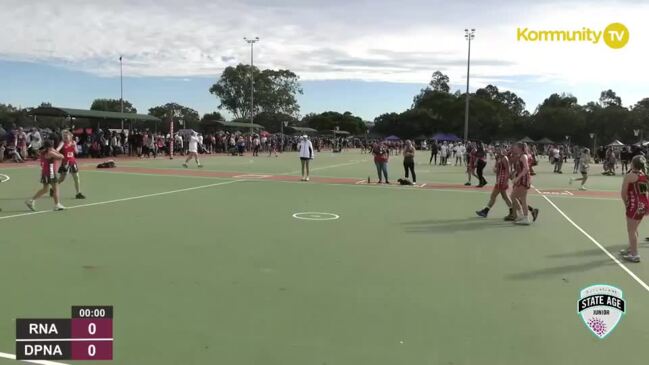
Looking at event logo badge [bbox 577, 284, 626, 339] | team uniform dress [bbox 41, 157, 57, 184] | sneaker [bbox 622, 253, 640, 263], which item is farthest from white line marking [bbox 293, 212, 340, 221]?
event logo badge [bbox 577, 284, 626, 339]

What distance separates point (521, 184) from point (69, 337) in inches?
367

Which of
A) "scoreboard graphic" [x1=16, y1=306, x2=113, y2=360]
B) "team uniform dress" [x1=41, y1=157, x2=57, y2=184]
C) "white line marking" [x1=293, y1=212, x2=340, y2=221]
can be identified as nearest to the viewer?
"scoreboard graphic" [x1=16, y1=306, x2=113, y2=360]

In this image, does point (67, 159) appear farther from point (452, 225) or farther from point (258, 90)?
point (258, 90)

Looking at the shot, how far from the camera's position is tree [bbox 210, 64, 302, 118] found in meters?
101

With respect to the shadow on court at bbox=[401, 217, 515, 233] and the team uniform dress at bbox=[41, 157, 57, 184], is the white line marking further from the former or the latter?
the team uniform dress at bbox=[41, 157, 57, 184]

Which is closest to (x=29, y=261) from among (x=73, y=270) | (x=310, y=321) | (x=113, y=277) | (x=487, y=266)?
(x=73, y=270)

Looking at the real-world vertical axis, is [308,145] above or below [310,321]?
above

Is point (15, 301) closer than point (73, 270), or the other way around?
point (15, 301)

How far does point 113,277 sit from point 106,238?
2630 mm

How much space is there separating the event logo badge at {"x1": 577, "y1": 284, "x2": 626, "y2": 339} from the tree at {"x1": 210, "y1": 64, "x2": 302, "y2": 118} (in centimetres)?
9576

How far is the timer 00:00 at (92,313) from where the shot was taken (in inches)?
211

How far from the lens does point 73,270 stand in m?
7.17

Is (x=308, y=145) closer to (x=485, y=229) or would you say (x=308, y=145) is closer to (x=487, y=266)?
(x=485, y=229)

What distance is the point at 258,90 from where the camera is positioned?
10044 centimetres
